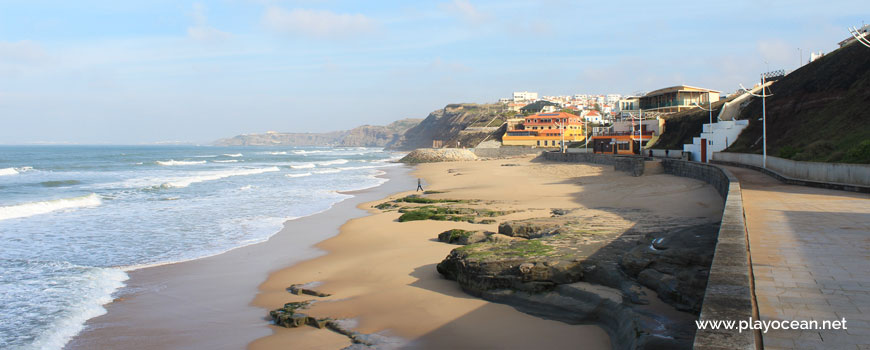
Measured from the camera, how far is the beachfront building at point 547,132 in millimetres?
77875

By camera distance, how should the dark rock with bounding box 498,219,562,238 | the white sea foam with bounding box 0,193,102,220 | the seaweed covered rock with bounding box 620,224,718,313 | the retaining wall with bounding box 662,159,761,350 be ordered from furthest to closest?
the white sea foam with bounding box 0,193,102,220
the dark rock with bounding box 498,219,562,238
the seaweed covered rock with bounding box 620,224,718,313
the retaining wall with bounding box 662,159,761,350

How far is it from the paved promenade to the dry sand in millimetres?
1894

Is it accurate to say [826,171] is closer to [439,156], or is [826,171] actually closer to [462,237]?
[462,237]

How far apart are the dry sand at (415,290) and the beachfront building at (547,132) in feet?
192

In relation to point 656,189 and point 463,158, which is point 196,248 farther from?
point 463,158

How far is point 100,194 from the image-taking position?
29.3 meters

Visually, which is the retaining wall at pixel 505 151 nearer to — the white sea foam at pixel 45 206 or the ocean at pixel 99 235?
the ocean at pixel 99 235

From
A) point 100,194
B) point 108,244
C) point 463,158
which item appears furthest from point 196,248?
point 463,158

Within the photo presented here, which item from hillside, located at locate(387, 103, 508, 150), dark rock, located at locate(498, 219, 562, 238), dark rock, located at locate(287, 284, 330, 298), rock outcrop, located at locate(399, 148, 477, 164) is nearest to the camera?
dark rock, located at locate(287, 284, 330, 298)

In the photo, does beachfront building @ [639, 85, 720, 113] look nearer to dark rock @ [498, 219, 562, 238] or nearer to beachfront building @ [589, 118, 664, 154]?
beachfront building @ [589, 118, 664, 154]

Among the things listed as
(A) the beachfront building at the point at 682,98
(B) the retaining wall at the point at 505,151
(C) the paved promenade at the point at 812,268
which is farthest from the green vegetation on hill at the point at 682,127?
(C) the paved promenade at the point at 812,268

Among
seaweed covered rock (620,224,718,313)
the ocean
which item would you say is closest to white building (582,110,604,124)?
the ocean

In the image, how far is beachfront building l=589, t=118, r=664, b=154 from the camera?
50.7 m

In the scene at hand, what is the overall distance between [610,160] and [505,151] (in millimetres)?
37298
